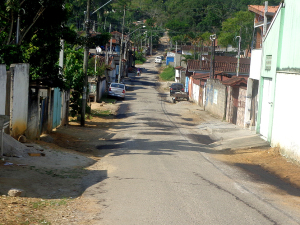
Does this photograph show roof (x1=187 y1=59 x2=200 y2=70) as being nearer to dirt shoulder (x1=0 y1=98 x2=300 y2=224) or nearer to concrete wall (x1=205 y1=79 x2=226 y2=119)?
concrete wall (x1=205 y1=79 x2=226 y2=119)

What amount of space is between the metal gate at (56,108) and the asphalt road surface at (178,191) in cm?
443

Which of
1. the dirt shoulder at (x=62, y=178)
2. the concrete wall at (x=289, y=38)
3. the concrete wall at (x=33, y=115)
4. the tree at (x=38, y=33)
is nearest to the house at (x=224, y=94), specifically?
the concrete wall at (x=289, y=38)

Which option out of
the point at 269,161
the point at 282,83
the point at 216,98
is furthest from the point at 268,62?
the point at 216,98

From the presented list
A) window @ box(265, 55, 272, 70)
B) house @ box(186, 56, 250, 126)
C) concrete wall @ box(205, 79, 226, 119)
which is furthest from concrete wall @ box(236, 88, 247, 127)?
window @ box(265, 55, 272, 70)

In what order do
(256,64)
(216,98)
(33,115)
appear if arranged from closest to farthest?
(33,115) → (256,64) → (216,98)

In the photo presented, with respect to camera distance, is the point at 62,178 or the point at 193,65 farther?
the point at 193,65

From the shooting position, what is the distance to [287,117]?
14172mm

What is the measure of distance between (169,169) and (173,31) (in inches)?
4340

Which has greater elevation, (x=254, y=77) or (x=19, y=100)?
(x=254, y=77)

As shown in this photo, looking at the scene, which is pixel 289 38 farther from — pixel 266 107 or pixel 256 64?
pixel 256 64

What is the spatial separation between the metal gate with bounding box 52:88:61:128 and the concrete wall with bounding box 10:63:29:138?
5.21m

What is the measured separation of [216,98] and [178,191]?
23.6 meters

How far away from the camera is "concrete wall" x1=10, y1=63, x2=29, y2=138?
12461mm

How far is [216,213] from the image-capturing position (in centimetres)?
689
